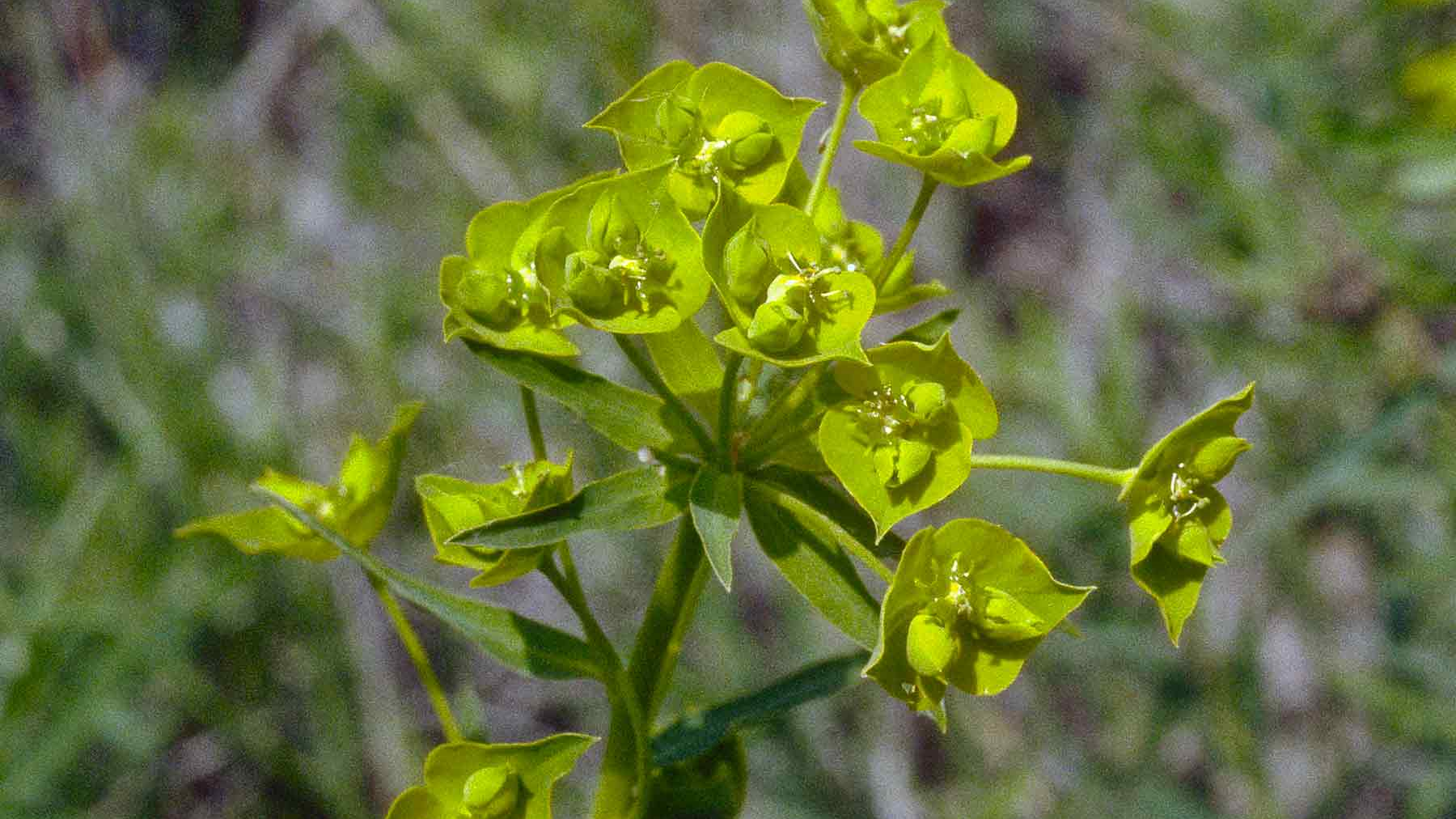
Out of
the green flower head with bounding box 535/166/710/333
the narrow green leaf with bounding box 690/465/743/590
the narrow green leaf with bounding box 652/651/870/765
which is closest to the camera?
the narrow green leaf with bounding box 690/465/743/590

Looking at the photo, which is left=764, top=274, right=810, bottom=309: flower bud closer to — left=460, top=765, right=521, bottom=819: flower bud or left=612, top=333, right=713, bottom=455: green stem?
left=612, top=333, right=713, bottom=455: green stem

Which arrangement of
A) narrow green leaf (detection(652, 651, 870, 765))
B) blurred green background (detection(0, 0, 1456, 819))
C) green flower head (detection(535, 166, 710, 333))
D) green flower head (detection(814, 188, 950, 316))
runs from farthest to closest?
blurred green background (detection(0, 0, 1456, 819)) → green flower head (detection(814, 188, 950, 316)) → narrow green leaf (detection(652, 651, 870, 765)) → green flower head (detection(535, 166, 710, 333))

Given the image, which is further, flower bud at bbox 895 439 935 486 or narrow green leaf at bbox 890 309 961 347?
narrow green leaf at bbox 890 309 961 347

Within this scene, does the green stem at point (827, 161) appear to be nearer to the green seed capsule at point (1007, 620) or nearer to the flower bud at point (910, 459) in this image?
the flower bud at point (910, 459)

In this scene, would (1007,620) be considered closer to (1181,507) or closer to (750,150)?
(1181,507)

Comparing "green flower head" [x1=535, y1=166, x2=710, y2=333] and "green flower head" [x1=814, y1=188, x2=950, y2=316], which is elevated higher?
"green flower head" [x1=535, y1=166, x2=710, y2=333]

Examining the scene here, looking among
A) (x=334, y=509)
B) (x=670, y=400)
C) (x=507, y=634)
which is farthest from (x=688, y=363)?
(x=334, y=509)

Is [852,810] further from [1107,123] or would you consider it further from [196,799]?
[1107,123]

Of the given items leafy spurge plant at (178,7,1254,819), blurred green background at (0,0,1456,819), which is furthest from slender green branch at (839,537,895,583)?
blurred green background at (0,0,1456,819)
